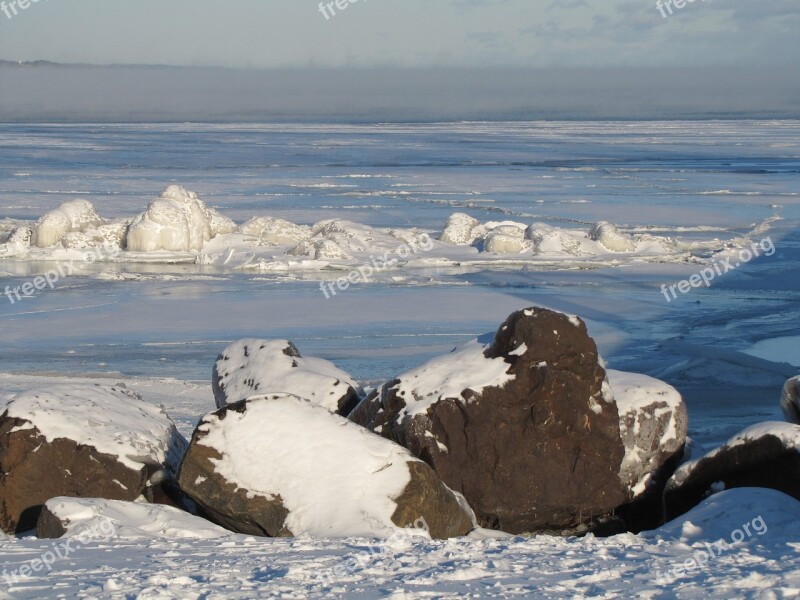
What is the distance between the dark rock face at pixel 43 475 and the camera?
6.03m

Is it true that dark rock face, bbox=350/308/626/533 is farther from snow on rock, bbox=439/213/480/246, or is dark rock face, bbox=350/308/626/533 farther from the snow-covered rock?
snow on rock, bbox=439/213/480/246

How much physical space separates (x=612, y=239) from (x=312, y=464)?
12102 mm

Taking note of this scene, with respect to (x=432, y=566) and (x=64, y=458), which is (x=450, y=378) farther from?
(x=64, y=458)

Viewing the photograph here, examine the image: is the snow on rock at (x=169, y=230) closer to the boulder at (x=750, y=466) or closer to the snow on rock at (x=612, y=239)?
the snow on rock at (x=612, y=239)

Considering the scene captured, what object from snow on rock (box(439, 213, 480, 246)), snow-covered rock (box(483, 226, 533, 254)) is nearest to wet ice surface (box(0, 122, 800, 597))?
snow-covered rock (box(483, 226, 533, 254))

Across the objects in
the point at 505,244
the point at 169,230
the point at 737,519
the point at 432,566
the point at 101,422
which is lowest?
the point at 737,519

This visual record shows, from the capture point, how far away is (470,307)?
12.8m

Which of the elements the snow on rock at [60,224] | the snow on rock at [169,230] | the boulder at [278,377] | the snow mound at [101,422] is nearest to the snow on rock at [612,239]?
the snow on rock at [169,230]

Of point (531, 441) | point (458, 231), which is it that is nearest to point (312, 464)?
point (531, 441)

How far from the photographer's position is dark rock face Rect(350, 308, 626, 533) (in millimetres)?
6207

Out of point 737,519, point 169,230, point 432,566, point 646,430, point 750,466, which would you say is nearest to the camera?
point 432,566

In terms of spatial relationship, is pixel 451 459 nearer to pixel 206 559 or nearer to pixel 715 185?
pixel 206 559

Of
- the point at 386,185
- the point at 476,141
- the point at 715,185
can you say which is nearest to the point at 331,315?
the point at 386,185

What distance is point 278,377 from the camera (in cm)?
719
